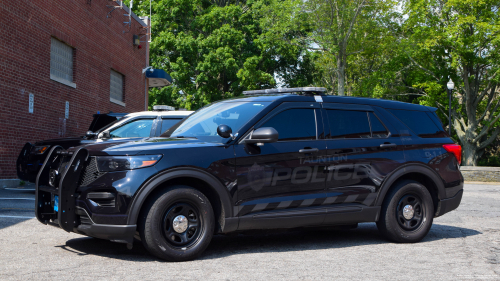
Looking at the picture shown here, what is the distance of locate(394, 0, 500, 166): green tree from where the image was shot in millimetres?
30930

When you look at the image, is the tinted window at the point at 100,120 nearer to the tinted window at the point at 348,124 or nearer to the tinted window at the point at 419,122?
the tinted window at the point at 348,124

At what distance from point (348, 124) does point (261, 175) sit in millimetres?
1493

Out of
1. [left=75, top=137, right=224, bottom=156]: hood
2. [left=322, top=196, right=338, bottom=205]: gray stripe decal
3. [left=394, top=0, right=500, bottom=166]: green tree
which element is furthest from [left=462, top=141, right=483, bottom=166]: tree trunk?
[left=75, top=137, right=224, bottom=156]: hood

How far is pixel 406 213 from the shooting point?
6.43 meters

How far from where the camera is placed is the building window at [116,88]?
20995 mm

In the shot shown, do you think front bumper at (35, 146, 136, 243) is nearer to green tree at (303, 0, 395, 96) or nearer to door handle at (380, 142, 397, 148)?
door handle at (380, 142, 397, 148)

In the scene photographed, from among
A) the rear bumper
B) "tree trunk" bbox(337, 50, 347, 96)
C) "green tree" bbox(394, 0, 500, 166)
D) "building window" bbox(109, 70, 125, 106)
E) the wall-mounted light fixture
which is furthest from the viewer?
"tree trunk" bbox(337, 50, 347, 96)

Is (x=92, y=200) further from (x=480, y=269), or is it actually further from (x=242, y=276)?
(x=480, y=269)

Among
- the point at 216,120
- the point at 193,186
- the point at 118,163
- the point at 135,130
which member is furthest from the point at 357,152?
the point at 135,130

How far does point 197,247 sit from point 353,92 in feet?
124

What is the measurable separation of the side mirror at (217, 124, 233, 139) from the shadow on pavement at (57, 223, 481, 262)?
1163 mm

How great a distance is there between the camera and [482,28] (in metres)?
30.2

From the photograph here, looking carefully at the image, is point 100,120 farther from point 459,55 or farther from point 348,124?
point 459,55

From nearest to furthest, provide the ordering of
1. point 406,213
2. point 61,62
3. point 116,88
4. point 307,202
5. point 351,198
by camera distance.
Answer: point 307,202 → point 351,198 → point 406,213 → point 61,62 → point 116,88
